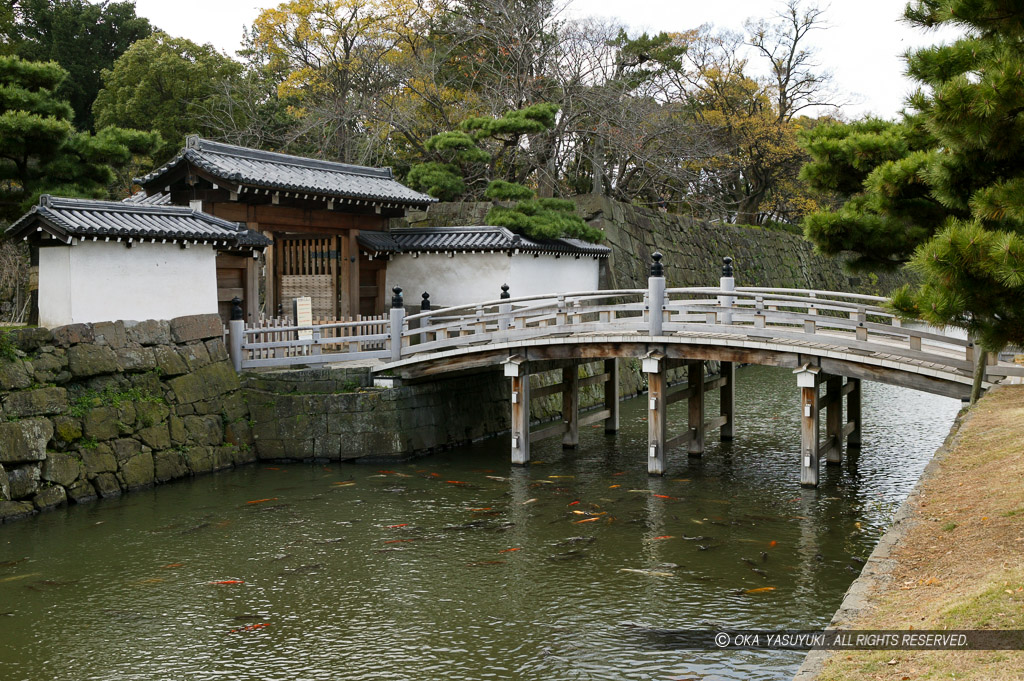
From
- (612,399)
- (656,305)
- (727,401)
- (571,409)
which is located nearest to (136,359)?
(571,409)

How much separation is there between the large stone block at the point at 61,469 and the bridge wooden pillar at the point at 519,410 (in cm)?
699

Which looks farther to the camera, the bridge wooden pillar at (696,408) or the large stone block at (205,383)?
the bridge wooden pillar at (696,408)

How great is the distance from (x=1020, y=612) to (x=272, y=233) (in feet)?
57.3

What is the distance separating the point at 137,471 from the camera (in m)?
14.8

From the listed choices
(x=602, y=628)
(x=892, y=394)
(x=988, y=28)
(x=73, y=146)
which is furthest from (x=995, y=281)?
(x=892, y=394)

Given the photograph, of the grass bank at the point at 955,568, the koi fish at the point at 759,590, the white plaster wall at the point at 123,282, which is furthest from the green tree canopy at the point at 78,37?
the grass bank at the point at 955,568

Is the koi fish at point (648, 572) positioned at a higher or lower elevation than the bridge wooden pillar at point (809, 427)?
lower

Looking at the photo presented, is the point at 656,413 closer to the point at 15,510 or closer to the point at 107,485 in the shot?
the point at 107,485

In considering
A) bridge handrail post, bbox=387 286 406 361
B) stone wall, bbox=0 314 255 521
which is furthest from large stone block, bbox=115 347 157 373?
bridge handrail post, bbox=387 286 406 361

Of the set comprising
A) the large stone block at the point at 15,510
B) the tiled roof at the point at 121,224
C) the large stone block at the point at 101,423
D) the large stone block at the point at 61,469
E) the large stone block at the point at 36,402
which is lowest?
the large stone block at the point at 15,510

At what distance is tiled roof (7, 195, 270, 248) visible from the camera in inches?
555

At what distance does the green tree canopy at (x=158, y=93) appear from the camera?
31.4 meters

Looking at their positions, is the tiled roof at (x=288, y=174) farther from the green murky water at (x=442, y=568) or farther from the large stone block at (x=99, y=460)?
the large stone block at (x=99, y=460)

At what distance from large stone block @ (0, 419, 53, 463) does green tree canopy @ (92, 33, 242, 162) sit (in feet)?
63.6
